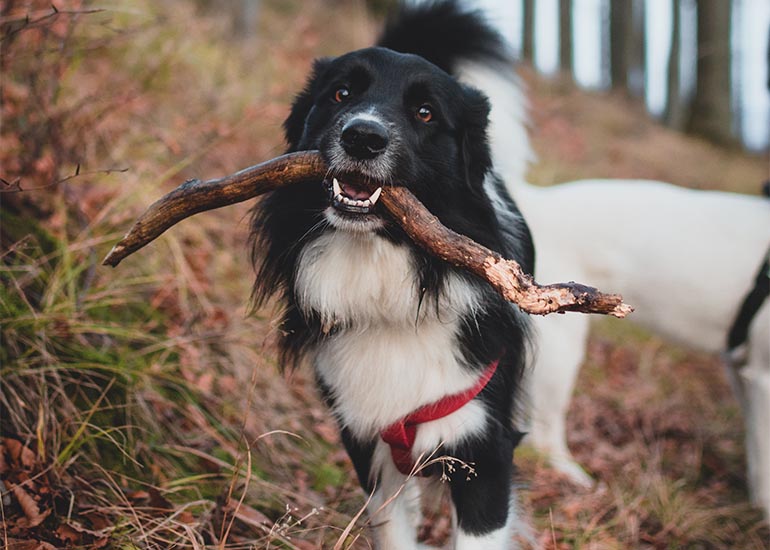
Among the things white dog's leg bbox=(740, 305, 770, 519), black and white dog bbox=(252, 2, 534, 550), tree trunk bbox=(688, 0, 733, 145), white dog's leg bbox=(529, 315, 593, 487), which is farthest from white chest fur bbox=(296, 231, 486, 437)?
tree trunk bbox=(688, 0, 733, 145)

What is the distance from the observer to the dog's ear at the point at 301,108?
101 inches

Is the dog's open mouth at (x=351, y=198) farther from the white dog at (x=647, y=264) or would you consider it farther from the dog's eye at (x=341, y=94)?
the white dog at (x=647, y=264)

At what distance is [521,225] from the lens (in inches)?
100

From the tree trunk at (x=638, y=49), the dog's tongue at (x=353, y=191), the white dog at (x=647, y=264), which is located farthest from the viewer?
the tree trunk at (x=638, y=49)

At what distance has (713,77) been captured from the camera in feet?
44.9

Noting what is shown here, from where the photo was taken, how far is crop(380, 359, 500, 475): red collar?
7.24 feet

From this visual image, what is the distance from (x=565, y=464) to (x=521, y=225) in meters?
1.77

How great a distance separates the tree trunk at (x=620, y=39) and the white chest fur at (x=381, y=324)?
56.3ft

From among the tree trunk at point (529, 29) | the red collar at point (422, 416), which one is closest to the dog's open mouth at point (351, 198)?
the red collar at point (422, 416)

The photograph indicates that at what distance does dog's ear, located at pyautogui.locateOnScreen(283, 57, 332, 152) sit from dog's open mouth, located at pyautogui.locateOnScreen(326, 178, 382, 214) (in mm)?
480

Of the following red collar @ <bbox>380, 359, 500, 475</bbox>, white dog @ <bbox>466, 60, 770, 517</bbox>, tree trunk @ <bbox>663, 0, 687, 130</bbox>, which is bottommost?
tree trunk @ <bbox>663, 0, 687, 130</bbox>

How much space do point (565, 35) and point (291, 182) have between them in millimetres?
17101

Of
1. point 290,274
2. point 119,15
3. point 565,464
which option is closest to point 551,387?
point 565,464

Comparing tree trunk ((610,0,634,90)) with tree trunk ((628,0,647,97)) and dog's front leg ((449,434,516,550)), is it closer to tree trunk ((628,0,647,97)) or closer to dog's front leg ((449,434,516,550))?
tree trunk ((628,0,647,97))
